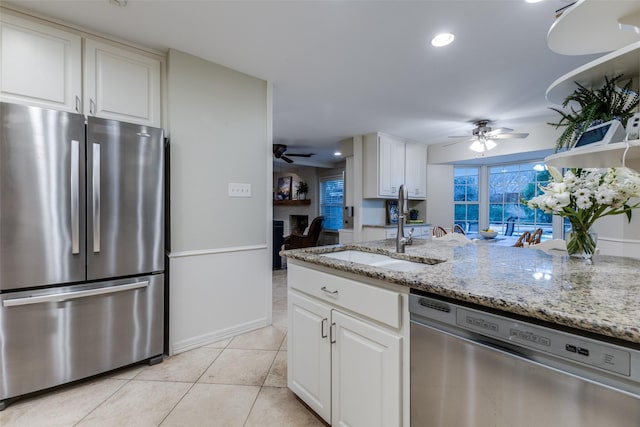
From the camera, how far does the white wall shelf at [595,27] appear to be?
1013mm

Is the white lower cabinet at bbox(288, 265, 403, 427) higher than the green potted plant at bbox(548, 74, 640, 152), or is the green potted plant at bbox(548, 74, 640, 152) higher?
the green potted plant at bbox(548, 74, 640, 152)

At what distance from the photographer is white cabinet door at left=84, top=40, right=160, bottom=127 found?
6.41 feet

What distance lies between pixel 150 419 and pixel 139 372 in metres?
0.56

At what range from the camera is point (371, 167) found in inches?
185

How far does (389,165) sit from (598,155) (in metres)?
3.79

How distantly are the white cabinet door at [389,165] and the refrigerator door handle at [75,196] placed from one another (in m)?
3.84

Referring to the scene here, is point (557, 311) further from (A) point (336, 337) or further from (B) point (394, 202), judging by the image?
(B) point (394, 202)

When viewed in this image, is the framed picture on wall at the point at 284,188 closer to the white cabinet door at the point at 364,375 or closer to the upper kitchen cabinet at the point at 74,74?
the upper kitchen cabinet at the point at 74,74

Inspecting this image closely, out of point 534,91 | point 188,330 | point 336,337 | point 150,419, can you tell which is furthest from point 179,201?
point 534,91

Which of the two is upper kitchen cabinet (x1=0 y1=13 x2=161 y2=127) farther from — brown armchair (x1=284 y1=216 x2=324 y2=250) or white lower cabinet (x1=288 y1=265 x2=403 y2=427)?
brown armchair (x1=284 y1=216 x2=324 y2=250)

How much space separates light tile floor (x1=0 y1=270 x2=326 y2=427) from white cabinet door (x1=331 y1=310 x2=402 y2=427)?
1.19ft

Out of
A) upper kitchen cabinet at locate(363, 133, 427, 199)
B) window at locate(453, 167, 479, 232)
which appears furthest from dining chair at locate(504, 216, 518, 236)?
upper kitchen cabinet at locate(363, 133, 427, 199)

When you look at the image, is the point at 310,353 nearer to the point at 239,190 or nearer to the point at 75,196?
the point at 239,190

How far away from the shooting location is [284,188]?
25.6 feet
